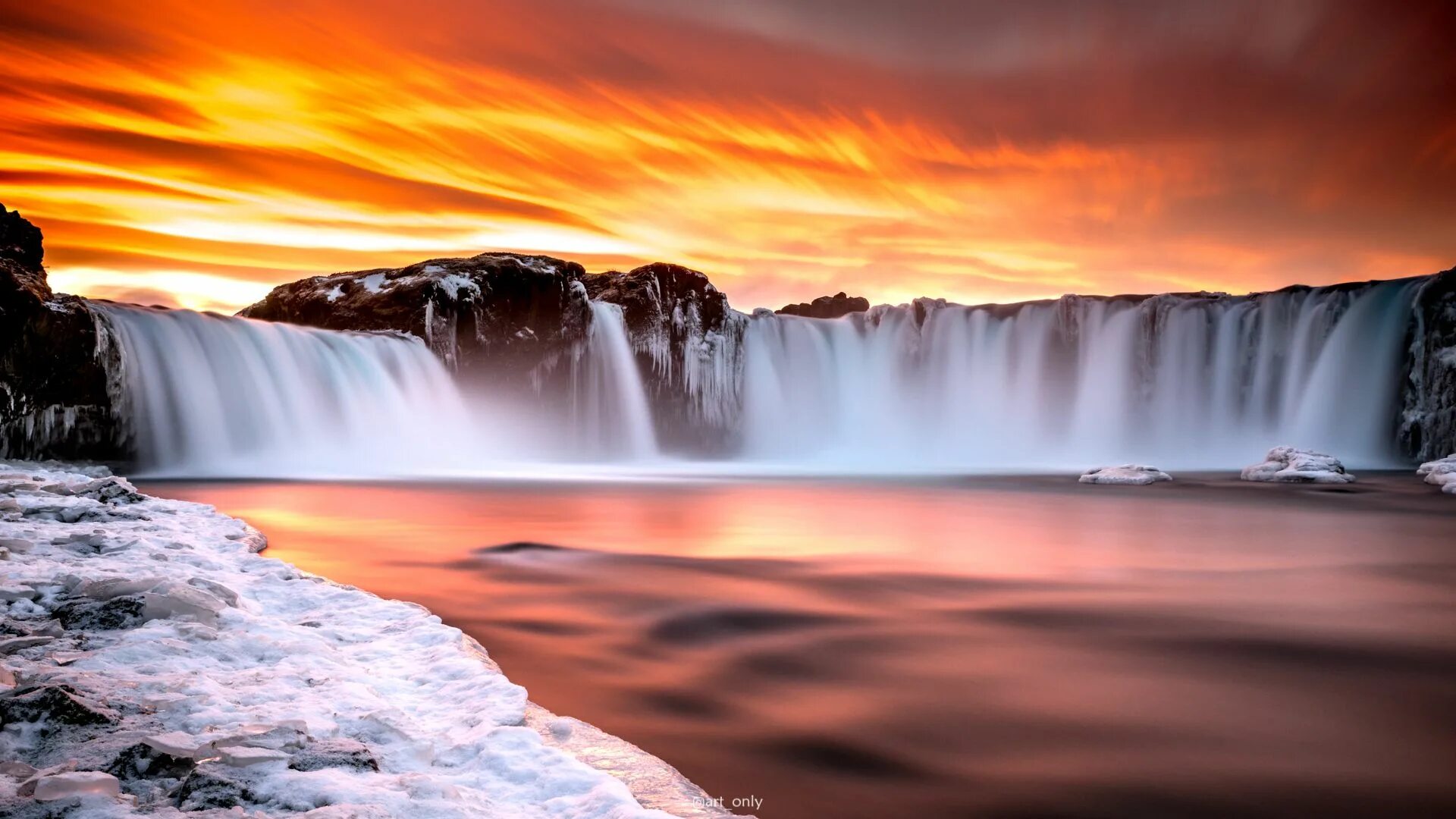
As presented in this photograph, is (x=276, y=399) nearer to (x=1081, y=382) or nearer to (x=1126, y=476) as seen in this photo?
(x=1126, y=476)

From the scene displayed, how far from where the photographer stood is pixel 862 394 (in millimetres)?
38469

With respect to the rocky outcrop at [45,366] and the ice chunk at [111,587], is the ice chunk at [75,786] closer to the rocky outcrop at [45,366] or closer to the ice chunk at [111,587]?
the ice chunk at [111,587]

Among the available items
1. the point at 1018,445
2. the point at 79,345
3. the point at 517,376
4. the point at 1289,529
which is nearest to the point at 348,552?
the point at 1289,529

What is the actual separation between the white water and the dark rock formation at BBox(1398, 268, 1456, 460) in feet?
2.38

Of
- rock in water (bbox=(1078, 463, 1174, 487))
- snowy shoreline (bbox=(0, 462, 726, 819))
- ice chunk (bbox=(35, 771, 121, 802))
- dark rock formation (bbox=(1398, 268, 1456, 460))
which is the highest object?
dark rock formation (bbox=(1398, 268, 1456, 460))

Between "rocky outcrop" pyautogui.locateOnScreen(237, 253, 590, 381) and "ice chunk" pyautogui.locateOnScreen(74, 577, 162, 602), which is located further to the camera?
"rocky outcrop" pyautogui.locateOnScreen(237, 253, 590, 381)

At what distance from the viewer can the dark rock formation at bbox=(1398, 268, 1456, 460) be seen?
26.9 metres

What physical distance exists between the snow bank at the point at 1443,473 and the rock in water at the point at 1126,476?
5551 mm

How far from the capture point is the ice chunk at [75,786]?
2.16 metres

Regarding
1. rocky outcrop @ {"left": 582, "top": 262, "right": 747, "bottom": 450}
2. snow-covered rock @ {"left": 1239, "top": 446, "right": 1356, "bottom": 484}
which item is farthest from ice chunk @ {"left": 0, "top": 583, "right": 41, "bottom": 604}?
rocky outcrop @ {"left": 582, "top": 262, "right": 747, "bottom": 450}

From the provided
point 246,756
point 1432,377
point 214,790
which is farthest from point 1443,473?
point 214,790

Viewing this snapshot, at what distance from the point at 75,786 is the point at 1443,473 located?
1061 inches

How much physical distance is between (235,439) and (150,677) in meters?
19.6

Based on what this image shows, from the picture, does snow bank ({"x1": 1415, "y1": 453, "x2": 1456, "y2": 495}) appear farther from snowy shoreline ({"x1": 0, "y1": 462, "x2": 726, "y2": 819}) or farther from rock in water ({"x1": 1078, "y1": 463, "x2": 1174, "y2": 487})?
snowy shoreline ({"x1": 0, "y1": 462, "x2": 726, "y2": 819})
